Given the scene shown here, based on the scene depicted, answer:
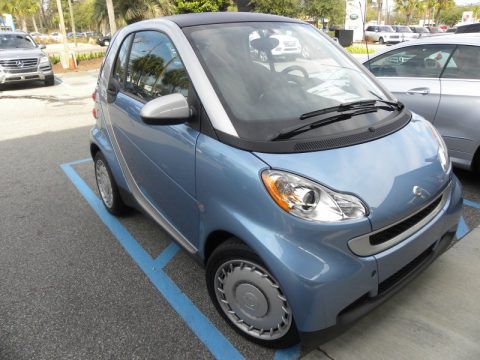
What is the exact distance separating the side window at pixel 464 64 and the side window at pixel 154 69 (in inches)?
117

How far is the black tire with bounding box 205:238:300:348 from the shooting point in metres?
1.98

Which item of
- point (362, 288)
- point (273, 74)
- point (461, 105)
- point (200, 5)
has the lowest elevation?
point (362, 288)

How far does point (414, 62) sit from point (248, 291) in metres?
3.56

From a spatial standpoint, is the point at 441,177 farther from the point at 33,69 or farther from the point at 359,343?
the point at 33,69

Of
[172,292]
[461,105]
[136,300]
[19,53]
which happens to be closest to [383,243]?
[172,292]

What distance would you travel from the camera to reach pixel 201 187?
2211 mm

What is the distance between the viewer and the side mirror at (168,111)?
217 cm

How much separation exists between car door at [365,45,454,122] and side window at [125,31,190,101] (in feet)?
9.02

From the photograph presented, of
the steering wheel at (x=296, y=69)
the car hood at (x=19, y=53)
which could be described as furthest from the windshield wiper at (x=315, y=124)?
the car hood at (x=19, y=53)

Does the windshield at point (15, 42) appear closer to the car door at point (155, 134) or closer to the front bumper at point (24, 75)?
the front bumper at point (24, 75)

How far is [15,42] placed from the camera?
1330 cm

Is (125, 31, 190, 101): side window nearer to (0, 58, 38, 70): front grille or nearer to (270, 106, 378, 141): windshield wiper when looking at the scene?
(270, 106, 378, 141): windshield wiper

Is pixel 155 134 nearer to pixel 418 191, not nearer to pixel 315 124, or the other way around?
pixel 315 124

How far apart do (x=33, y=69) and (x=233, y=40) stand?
1249cm
